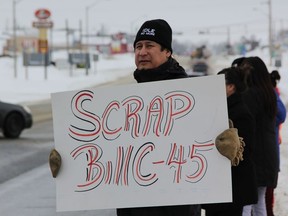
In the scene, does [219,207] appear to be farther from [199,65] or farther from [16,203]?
[199,65]

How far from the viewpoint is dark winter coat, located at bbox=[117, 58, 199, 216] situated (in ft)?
13.0

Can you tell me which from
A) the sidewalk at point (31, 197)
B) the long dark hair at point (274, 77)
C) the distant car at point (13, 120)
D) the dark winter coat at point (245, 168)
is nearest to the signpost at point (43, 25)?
the distant car at point (13, 120)

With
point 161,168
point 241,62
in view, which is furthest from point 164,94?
point 241,62

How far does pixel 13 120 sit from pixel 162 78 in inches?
597

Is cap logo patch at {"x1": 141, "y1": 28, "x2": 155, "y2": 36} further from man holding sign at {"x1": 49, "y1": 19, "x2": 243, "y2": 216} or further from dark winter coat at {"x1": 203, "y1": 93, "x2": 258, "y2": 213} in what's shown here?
dark winter coat at {"x1": 203, "y1": 93, "x2": 258, "y2": 213}

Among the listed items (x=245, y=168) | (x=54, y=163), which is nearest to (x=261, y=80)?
(x=245, y=168)

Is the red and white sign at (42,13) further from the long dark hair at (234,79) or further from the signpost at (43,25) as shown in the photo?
the long dark hair at (234,79)

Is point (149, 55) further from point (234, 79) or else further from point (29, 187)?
point (29, 187)

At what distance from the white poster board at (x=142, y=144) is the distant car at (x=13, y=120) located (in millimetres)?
14767

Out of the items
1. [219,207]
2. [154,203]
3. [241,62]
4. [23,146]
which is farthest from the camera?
[23,146]

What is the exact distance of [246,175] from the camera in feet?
16.6

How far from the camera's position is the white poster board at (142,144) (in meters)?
3.96

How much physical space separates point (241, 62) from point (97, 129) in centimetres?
274

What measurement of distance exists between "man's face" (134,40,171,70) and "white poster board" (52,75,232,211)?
0.10m
